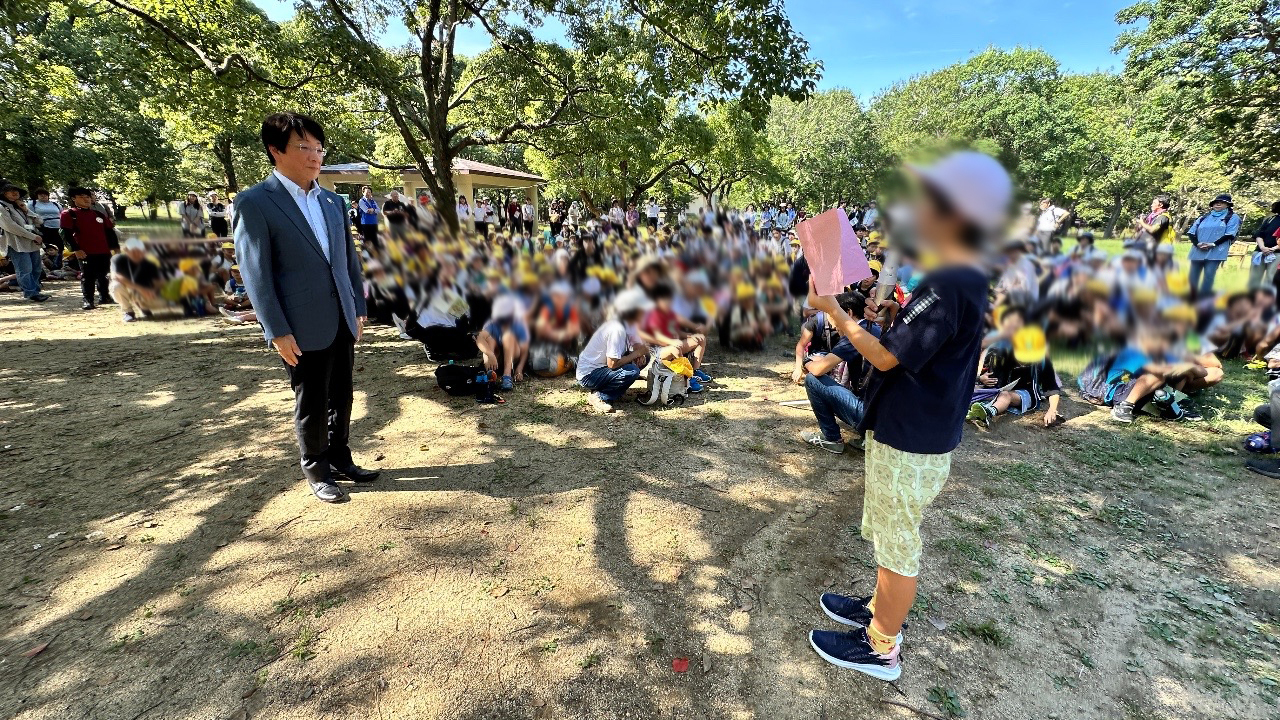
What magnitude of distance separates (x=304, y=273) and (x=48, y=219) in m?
13.3

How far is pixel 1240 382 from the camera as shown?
611cm

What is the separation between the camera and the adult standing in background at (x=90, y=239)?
7.85 m

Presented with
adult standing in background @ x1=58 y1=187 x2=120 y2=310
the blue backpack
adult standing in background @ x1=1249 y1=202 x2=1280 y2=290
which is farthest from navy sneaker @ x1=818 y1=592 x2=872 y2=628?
adult standing in background @ x1=58 y1=187 x2=120 y2=310

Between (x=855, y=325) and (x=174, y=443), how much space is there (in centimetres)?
516

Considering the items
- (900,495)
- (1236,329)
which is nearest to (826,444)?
(900,495)

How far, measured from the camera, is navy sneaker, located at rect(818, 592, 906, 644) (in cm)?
256

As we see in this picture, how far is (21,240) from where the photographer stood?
8570 mm

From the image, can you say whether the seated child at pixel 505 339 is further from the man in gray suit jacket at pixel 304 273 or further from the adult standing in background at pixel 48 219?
the adult standing in background at pixel 48 219

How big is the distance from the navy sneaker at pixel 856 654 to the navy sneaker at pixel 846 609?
Answer: 0.16 m

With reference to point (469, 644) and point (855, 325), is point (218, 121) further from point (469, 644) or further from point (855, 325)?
point (855, 325)

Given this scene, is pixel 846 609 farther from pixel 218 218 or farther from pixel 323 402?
pixel 218 218

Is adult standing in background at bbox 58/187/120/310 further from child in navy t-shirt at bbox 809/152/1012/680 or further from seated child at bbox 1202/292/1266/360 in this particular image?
seated child at bbox 1202/292/1266/360

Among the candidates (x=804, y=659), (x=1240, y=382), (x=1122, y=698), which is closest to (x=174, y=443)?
(x=804, y=659)

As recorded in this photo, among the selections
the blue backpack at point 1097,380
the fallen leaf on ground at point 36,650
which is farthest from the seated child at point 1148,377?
the fallen leaf on ground at point 36,650
